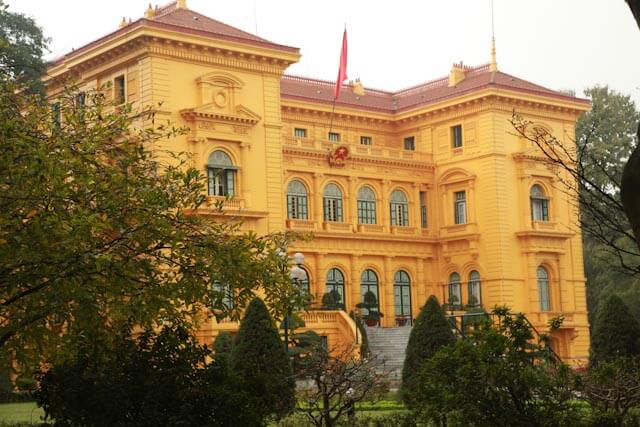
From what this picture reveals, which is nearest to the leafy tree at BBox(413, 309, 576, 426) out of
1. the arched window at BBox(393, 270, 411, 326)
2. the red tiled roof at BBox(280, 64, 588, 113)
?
the arched window at BBox(393, 270, 411, 326)

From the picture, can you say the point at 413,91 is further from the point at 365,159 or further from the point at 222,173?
the point at 222,173

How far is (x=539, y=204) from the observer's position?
2034 inches

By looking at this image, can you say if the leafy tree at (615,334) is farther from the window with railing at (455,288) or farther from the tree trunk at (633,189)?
the tree trunk at (633,189)

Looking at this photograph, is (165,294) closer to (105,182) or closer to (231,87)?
(105,182)

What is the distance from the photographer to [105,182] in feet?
49.5

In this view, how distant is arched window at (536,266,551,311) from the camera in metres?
50.8

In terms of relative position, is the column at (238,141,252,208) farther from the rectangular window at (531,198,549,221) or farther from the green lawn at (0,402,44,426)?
the rectangular window at (531,198,549,221)

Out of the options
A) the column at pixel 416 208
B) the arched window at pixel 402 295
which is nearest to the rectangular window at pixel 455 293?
the arched window at pixel 402 295

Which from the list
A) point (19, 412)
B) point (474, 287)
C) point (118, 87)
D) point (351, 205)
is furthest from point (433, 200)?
point (19, 412)

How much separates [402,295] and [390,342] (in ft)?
22.0

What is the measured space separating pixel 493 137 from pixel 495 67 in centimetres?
447

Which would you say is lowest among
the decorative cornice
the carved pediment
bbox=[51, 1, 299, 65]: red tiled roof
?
the decorative cornice

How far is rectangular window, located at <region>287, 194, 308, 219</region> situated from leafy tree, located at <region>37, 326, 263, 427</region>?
33278 millimetres

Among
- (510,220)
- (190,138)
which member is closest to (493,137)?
(510,220)
